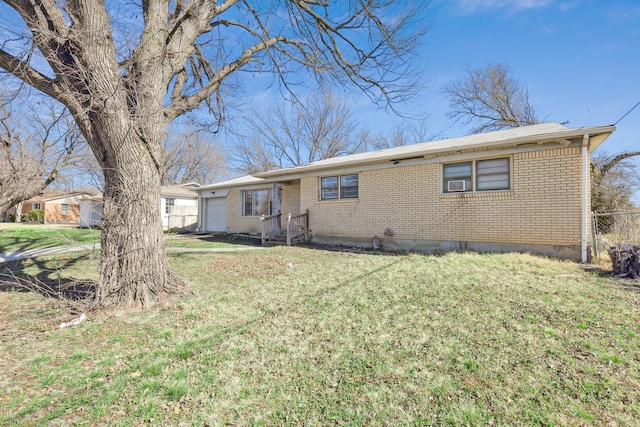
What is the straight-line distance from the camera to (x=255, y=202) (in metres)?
16.7

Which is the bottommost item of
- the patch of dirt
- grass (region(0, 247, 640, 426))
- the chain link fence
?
grass (region(0, 247, 640, 426))

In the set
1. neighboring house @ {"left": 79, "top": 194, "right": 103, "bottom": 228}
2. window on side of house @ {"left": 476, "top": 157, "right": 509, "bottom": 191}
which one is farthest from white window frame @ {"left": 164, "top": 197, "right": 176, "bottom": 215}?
window on side of house @ {"left": 476, "top": 157, "right": 509, "bottom": 191}

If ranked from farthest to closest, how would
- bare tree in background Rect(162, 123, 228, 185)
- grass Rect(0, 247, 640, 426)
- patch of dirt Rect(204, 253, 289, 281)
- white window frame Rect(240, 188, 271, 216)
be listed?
1. bare tree in background Rect(162, 123, 228, 185)
2. white window frame Rect(240, 188, 271, 216)
3. patch of dirt Rect(204, 253, 289, 281)
4. grass Rect(0, 247, 640, 426)

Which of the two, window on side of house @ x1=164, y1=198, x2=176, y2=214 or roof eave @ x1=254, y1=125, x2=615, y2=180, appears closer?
roof eave @ x1=254, y1=125, x2=615, y2=180

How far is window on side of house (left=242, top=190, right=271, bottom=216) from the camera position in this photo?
16.2 metres

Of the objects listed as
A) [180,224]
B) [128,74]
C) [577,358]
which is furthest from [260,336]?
[180,224]

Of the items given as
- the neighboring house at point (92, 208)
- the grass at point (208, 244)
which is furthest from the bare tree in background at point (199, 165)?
the grass at point (208, 244)

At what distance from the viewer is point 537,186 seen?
7.91 metres

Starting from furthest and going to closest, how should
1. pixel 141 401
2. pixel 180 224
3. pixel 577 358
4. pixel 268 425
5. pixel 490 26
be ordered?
pixel 180 224 → pixel 490 26 → pixel 577 358 → pixel 141 401 → pixel 268 425

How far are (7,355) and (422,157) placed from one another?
32.5 ft

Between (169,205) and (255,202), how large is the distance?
398 inches

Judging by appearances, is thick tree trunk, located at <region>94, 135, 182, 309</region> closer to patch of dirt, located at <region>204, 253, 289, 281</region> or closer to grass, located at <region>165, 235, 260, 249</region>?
patch of dirt, located at <region>204, 253, 289, 281</region>

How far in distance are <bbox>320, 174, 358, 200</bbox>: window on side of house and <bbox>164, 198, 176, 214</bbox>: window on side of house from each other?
14930 mm

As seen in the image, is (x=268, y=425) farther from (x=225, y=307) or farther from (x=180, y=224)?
(x=180, y=224)
